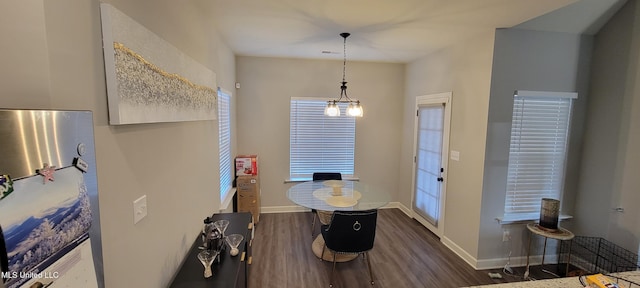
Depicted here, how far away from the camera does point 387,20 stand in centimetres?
267

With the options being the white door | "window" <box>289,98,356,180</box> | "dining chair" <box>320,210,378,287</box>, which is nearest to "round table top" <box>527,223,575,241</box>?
the white door

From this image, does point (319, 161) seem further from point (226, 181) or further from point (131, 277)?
point (131, 277)

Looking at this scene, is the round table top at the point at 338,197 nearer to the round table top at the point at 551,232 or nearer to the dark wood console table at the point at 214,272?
the dark wood console table at the point at 214,272

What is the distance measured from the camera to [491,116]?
9.45 feet

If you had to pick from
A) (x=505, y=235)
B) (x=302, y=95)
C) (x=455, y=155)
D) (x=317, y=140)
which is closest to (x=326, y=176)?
(x=317, y=140)

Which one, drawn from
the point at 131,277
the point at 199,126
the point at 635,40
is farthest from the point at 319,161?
the point at 635,40

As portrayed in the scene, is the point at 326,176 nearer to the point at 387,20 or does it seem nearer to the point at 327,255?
the point at 327,255

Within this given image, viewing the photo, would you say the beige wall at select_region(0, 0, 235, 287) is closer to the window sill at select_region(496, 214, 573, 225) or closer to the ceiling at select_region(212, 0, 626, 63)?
the ceiling at select_region(212, 0, 626, 63)

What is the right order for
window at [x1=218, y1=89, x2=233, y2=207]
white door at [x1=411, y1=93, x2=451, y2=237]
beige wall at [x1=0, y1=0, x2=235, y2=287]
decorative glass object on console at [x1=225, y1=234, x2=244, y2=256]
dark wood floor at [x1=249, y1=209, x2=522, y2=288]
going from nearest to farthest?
1. beige wall at [x1=0, y1=0, x2=235, y2=287]
2. decorative glass object on console at [x1=225, y1=234, x2=244, y2=256]
3. dark wood floor at [x1=249, y1=209, x2=522, y2=288]
4. window at [x1=218, y1=89, x2=233, y2=207]
5. white door at [x1=411, y1=93, x2=451, y2=237]

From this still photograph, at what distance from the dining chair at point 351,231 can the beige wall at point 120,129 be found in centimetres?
127

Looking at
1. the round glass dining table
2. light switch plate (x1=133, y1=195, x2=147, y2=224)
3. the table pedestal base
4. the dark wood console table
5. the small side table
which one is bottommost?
the table pedestal base

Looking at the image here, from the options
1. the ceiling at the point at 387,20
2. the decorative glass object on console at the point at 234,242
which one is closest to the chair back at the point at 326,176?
the ceiling at the point at 387,20

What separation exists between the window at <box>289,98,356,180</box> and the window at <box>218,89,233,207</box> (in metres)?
1.16

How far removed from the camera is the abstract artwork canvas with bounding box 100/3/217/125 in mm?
1038
